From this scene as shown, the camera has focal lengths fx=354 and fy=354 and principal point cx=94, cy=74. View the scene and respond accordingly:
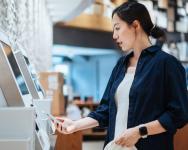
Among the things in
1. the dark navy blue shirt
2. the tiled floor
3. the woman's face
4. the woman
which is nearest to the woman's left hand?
the woman

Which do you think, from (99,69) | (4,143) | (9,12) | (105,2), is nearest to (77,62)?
(99,69)

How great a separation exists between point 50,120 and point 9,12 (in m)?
0.72

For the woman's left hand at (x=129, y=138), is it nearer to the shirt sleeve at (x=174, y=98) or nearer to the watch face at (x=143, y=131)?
the watch face at (x=143, y=131)

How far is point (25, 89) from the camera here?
1.77 meters

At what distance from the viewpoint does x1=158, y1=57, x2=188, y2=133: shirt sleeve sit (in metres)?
1.54

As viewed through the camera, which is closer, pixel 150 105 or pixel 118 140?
pixel 118 140

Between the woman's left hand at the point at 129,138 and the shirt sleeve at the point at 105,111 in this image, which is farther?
the shirt sleeve at the point at 105,111

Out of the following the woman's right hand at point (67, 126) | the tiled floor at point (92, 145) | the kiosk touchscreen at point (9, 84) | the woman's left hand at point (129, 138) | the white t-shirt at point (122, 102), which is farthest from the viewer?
the tiled floor at point (92, 145)

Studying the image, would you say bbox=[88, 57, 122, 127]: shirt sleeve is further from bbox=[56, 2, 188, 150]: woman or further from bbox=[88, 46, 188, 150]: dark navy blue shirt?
bbox=[88, 46, 188, 150]: dark navy blue shirt

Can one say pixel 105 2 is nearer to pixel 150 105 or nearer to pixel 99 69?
pixel 99 69

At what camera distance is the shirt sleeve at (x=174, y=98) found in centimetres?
154

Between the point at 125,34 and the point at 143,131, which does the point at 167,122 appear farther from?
the point at 125,34

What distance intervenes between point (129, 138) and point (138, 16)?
1.95 feet

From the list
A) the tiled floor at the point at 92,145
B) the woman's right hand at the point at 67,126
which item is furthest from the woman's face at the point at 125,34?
the tiled floor at the point at 92,145
